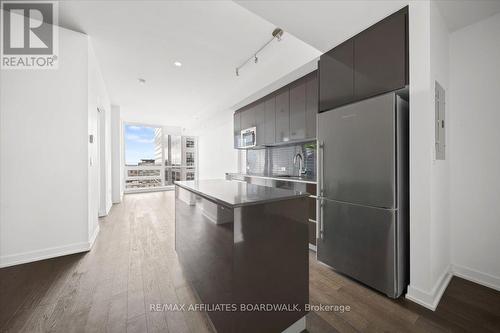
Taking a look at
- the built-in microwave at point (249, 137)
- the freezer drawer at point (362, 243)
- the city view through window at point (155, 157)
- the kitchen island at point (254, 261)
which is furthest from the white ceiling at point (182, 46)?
the city view through window at point (155, 157)

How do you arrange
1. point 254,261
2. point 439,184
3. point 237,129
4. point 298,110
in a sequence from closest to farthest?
point 254,261
point 439,184
point 298,110
point 237,129

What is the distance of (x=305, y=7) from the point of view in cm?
177

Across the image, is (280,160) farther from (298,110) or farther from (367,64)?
(367,64)

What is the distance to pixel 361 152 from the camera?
193cm

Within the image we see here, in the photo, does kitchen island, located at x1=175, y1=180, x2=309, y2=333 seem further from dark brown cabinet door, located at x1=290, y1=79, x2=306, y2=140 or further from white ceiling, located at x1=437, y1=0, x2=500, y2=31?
white ceiling, located at x1=437, y1=0, x2=500, y2=31

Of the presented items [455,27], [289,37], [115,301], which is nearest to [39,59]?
[115,301]

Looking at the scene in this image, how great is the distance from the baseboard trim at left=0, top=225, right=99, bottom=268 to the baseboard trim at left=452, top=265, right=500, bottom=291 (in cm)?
444

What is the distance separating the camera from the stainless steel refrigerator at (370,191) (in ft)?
5.69

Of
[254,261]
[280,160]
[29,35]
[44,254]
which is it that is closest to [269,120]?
[280,160]

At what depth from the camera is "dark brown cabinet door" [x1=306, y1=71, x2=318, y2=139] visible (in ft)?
9.41

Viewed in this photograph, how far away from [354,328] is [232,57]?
357cm

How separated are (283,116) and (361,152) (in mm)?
1798

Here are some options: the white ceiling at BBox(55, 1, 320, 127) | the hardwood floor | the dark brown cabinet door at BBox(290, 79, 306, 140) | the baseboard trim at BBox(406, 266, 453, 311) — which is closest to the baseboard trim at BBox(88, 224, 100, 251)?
the hardwood floor

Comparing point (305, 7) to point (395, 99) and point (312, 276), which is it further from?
point (312, 276)
